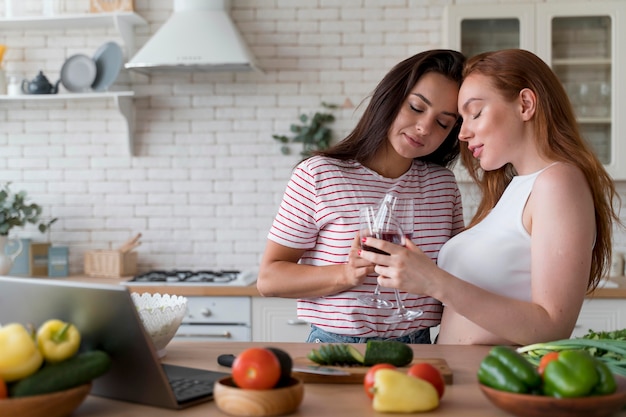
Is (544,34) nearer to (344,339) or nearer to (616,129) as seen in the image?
(616,129)

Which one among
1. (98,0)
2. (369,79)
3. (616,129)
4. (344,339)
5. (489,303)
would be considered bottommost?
(344,339)

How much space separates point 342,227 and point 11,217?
266 cm

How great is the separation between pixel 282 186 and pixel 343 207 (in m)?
2.22

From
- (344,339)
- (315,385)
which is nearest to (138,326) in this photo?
(315,385)

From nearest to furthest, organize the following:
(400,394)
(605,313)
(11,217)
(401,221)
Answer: (400,394) < (401,221) < (605,313) < (11,217)

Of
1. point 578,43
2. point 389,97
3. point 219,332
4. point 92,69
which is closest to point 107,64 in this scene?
point 92,69

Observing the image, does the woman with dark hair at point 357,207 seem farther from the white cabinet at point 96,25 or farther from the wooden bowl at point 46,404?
the white cabinet at point 96,25

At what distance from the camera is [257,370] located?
1307 millimetres

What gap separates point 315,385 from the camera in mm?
1567

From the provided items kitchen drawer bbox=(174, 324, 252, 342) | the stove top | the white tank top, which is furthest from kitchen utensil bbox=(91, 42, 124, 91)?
the white tank top

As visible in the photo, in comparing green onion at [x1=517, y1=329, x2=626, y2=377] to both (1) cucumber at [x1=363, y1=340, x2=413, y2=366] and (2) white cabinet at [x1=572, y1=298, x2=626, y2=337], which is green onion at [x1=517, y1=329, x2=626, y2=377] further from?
(2) white cabinet at [x1=572, y1=298, x2=626, y2=337]

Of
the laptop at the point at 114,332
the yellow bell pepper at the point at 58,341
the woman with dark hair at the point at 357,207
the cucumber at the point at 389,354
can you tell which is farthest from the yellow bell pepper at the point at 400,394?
the woman with dark hair at the point at 357,207

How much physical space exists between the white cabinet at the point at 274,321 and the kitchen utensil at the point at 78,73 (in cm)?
168

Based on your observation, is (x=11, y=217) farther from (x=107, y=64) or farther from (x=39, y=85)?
(x=107, y=64)
